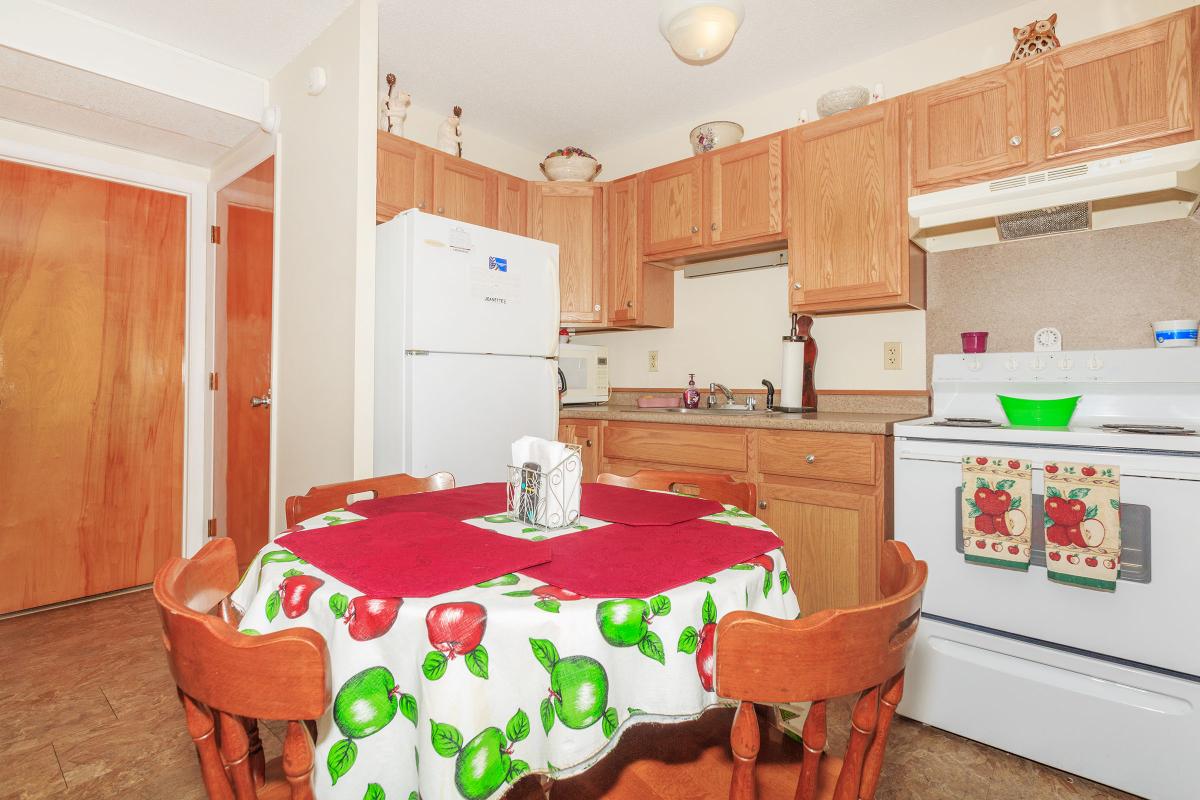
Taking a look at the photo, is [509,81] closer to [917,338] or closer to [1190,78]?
[917,338]

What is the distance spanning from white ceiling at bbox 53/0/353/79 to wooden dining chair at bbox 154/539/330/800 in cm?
243

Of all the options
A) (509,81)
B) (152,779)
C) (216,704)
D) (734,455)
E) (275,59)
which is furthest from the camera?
(509,81)

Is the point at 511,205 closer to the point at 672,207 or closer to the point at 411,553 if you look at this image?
the point at 672,207

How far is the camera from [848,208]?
2.46 m

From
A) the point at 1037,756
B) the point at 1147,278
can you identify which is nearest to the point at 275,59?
the point at 1147,278

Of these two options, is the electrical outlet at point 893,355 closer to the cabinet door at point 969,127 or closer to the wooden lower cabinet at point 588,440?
the cabinet door at point 969,127

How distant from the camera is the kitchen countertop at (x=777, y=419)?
210cm

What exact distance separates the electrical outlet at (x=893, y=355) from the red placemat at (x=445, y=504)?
6.43ft

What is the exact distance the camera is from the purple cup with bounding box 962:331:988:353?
7.46 feet

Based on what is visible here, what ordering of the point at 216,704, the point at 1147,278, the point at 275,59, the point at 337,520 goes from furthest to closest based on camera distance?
the point at 275,59 → the point at 1147,278 → the point at 337,520 → the point at 216,704

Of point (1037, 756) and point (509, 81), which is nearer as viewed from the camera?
point (1037, 756)

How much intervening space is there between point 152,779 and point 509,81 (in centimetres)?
303

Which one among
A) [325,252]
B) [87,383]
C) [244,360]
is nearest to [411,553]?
[325,252]

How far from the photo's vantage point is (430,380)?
89.4 inches
